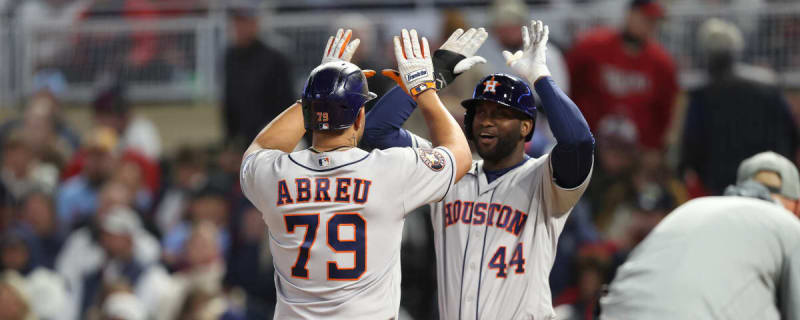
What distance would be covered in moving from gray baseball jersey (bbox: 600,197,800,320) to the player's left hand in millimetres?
851

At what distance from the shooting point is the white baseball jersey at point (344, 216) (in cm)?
439

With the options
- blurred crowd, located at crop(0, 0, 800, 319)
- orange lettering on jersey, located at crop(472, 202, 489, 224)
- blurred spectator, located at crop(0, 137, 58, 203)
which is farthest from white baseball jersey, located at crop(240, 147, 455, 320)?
blurred spectator, located at crop(0, 137, 58, 203)

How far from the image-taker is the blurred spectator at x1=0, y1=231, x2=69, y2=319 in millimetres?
9570

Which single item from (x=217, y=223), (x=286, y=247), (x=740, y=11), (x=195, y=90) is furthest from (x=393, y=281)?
(x=195, y=90)

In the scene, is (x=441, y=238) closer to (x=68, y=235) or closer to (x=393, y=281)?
(x=393, y=281)

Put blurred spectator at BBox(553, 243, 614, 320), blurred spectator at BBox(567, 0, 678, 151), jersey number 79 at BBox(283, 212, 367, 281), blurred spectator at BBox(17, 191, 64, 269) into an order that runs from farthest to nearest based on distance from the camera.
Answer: blurred spectator at BBox(17, 191, 64, 269) < blurred spectator at BBox(567, 0, 678, 151) < blurred spectator at BBox(553, 243, 614, 320) < jersey number 79 at BBox(283, 212, 367, 281)

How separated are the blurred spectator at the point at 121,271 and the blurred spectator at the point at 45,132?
2.18 meters

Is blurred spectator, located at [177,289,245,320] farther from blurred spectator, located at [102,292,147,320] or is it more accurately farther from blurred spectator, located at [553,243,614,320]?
blurred spectator, located at [553,243,614,320]

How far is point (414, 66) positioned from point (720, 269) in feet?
4.59

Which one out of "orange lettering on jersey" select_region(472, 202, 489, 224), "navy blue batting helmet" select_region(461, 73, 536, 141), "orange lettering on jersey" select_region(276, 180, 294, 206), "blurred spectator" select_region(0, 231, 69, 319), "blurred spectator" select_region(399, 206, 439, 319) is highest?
"navy blue batting helmet" select_region(461, 73, 536, 141)

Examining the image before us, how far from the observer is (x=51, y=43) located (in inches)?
530

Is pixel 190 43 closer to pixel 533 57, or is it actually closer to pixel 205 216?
pixel 205 216

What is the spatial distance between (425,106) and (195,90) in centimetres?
870

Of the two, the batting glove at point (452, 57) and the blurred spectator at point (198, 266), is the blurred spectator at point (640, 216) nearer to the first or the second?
the blurred spectator at point (198, 266)
